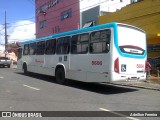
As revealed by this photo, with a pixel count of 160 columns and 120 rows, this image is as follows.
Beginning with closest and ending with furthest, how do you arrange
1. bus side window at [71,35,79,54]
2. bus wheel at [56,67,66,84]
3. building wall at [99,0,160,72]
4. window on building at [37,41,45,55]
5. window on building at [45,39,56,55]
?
bus side window at [71,35,79,54] < bus wheel at [56,67,66,84] < window on building at [45,39,56,55] < window on building at [37,41,45,55] < building wall at [99,0,160,72]

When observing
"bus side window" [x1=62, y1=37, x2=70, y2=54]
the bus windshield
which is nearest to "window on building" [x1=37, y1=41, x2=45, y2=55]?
"bus side window" [x1=62, y1=37, x2=70, y2=54]

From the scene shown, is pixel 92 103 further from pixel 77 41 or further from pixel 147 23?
pixel 147 23

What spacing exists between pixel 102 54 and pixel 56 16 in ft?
107

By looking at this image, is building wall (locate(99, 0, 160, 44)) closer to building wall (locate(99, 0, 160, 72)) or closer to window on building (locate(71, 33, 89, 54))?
building wall (locate(99, 0, 160, 72))

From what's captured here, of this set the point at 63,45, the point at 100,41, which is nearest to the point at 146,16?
the point at 63,45

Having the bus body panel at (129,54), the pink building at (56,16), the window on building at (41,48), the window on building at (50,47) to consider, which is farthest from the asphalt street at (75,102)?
the pink building at (56,16)

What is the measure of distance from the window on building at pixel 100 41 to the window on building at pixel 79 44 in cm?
52

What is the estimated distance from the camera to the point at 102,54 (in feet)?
44.1

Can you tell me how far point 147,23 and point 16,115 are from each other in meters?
18.0

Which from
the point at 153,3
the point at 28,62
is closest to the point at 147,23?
the point at 153,3

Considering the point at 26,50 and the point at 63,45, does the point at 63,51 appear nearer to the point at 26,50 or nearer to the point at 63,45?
the point at 63,45

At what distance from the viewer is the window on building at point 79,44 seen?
48.3 ft

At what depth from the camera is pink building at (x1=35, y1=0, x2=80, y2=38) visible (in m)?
39.9

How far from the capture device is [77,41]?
51.0 ft
